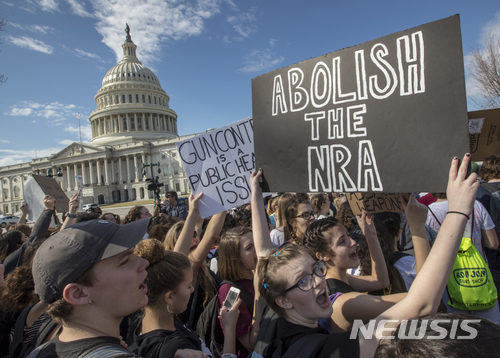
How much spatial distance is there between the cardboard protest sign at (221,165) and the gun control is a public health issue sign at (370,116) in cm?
50

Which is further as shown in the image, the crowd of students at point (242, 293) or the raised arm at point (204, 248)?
the raised arm at point (204, 248)

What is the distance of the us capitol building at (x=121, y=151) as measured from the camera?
63375 mm

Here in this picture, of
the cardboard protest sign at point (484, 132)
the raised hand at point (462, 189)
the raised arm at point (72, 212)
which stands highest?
the cardboard protest sign at point (484, 132)

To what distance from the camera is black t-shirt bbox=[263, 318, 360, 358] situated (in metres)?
1.19

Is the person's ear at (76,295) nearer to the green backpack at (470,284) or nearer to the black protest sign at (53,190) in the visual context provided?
the green backpack at (470,284)

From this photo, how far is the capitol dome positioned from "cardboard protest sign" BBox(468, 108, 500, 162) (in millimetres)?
71910

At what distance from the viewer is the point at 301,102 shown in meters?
2.04

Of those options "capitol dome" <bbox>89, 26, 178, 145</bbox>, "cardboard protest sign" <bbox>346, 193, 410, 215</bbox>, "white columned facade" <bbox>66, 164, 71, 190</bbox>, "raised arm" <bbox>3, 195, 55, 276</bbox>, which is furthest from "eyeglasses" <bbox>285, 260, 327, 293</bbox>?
"white columned facade" <bbox>66, 164, 71, 190</bbox>

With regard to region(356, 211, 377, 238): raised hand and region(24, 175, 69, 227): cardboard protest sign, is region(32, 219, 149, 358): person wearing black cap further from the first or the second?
region(24, 175, 69, 227): cardboard protest sign

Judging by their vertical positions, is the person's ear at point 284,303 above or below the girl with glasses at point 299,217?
below

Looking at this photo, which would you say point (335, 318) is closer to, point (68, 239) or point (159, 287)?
point (159, 287)

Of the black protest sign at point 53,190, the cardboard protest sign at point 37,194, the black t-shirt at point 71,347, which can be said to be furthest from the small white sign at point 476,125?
the cardboard protest sign at point 37,194

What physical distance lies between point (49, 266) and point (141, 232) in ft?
1.27

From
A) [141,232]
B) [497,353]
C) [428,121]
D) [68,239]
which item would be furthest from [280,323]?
[428,121]
